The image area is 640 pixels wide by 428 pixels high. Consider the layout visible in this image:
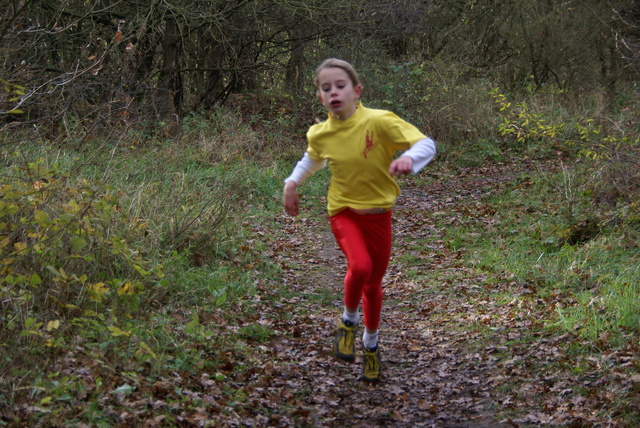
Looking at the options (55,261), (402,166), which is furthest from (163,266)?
(402,166)

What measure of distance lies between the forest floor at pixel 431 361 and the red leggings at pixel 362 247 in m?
0.75

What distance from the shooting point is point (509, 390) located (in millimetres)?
4598

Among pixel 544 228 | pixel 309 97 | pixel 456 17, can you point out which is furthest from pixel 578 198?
pixel 456 17

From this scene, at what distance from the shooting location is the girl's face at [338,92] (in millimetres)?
4453

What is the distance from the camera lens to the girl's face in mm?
4453

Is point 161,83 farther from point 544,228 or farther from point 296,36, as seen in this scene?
point 544,228

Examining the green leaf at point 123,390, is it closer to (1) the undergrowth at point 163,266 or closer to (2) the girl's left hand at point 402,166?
(1) the undergrowth at point 163,266

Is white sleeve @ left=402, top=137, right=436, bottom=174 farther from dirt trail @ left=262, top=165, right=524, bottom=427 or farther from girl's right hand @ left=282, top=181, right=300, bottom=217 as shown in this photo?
dirt trail @ left=262, top=165, right=524, bottom=427

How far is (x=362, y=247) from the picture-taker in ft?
14.8

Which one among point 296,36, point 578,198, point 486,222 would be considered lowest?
point 486,222

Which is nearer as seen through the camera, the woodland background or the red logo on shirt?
the woodland background

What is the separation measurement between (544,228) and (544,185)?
3.05 metres

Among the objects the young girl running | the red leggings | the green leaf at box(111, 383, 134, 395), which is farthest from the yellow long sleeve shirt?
the green leaf at box(111, 383, 134, 395)

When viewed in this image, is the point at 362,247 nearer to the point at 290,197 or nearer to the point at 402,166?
the point at 290,197
